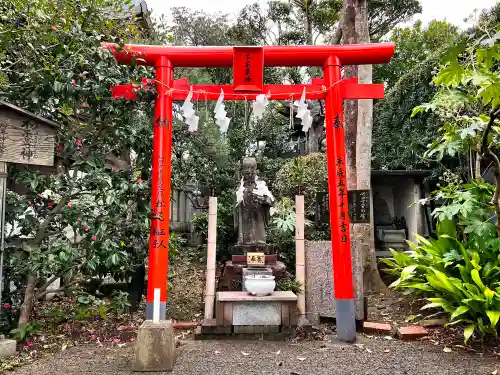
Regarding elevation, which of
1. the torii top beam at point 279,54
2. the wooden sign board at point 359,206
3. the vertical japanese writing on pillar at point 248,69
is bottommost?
the wooden sign board at point 359,206

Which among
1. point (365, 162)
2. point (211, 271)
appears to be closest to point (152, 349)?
point (211, 271)

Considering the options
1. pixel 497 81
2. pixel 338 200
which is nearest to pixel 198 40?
pixel 338 200

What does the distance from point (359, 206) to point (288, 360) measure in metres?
2.52

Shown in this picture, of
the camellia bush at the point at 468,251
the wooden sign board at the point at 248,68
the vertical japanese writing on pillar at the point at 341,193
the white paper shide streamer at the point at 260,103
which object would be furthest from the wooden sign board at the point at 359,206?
the wooden sign board at the point at 248,68

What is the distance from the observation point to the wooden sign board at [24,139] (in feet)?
14.9

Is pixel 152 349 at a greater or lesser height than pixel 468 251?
lesser

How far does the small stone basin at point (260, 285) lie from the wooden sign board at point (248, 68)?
8.98 ft

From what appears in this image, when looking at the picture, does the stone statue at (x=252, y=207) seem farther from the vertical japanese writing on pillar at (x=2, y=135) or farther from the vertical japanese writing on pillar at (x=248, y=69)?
the vertical japanese writing on pillar at (x=2, y=135)

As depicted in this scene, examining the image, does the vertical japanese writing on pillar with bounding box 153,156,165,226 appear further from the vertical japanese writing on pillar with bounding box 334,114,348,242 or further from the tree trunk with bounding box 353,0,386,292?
the tree trunk with bounding box 353,0,386,292

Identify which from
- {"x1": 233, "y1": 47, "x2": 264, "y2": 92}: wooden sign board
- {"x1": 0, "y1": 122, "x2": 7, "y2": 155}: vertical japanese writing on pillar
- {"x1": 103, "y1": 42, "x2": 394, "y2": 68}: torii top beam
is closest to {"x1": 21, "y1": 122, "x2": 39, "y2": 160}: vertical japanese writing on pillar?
{"x1": 0, "y1": 122, "x2": 7, "y2": 155}: vertical japanese writing on pillar

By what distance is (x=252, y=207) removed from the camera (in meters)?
7.33

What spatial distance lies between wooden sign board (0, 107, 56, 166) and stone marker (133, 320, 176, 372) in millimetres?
2309

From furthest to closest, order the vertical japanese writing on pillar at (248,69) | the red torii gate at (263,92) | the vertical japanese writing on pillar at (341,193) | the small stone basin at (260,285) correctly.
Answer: the vertical japanese writing on pillar at (248,69) → the small stone basin at (260,285) → the vertical japanese writing on pillar at (341,193) → the red torii gate at (263,92)

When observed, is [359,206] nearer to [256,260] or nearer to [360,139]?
[256,260]
